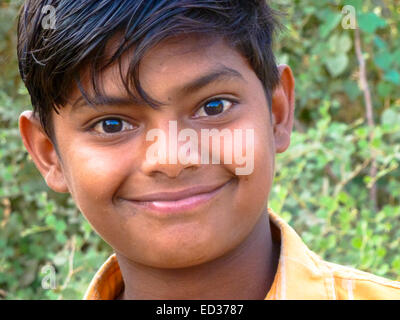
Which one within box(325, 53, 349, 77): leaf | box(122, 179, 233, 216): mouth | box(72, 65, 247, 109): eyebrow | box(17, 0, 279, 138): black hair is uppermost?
box(325, 53, 349, 77): leaf

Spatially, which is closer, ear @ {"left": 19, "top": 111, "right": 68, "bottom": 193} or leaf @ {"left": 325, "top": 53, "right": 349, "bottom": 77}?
ear @ {"left": 19, "top": 111, "right": 68, "bottom": 193}

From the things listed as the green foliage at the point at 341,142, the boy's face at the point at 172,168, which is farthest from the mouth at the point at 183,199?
the green foliage at the point at 341,142

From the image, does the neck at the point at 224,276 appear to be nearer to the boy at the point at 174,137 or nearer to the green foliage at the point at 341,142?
the boy at the point at 174,137

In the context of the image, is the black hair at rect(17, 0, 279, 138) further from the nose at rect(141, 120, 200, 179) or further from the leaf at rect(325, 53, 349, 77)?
the leaf at rect(325, 53, 349, 77)

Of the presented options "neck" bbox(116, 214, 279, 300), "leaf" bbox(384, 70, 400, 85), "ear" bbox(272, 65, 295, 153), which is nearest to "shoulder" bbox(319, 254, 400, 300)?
"neck" bbox(116, 214, 279, 300)

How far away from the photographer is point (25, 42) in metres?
1.43

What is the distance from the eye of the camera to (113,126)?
1301 mm

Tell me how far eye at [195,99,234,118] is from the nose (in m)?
0.05

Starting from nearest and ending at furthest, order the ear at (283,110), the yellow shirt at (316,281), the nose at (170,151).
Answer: the nose at (170,151) < the yellow shirt at (316,281) < the ear at (283,110)

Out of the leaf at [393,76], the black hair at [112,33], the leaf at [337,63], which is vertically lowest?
the black hair at [112,33]

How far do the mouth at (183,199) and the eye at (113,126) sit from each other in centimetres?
14

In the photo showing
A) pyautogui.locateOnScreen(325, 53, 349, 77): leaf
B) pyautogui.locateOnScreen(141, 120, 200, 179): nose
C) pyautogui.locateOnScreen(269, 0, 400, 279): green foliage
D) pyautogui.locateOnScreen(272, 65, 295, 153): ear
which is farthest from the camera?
pyautogui.locateOnScreen(325, 53, 349, 77): leaf

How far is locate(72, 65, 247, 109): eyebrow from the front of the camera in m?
1.24

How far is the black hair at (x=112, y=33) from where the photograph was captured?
48.2 inches
